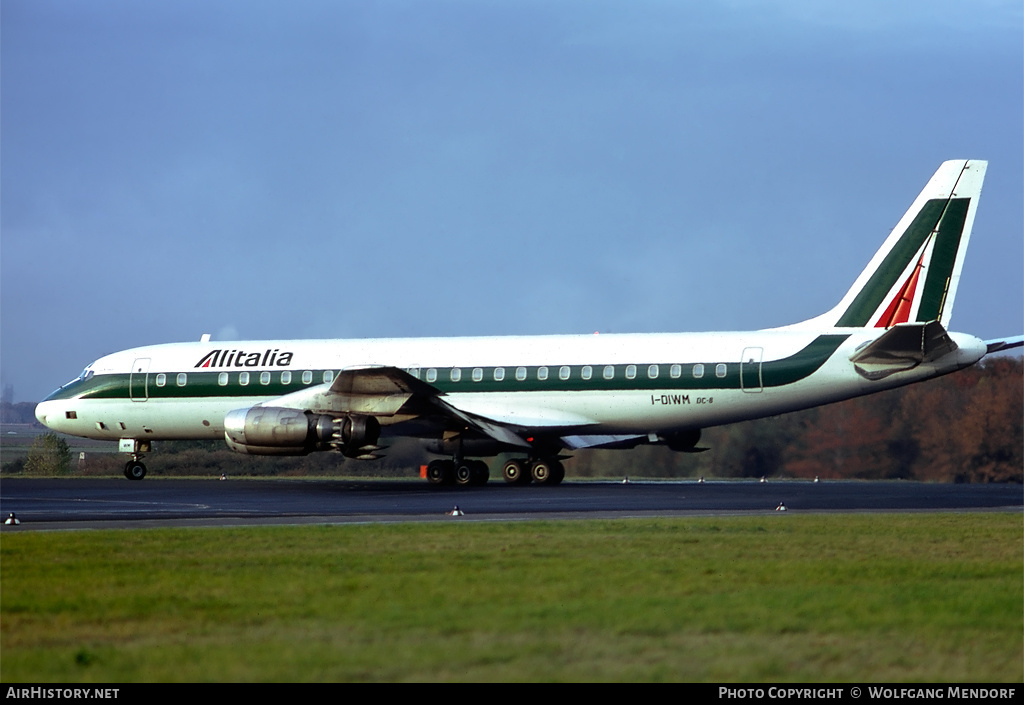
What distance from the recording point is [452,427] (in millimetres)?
31031

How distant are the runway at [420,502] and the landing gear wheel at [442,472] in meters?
0.60

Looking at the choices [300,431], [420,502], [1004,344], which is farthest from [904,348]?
[300,431]

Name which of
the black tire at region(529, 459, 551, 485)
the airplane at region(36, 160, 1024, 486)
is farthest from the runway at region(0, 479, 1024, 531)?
the airplane at region(36, 160, 1024, 486)

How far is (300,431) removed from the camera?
29.4m

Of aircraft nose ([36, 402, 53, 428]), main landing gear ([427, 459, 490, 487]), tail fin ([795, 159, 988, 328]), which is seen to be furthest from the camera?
aircraft nose ([36, 402, 53, 428])

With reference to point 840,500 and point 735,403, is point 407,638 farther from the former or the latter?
point 735,403

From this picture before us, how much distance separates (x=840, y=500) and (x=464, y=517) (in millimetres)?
8425

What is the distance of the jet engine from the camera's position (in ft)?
96.1

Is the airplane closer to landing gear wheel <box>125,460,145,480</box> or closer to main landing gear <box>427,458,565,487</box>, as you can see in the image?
main landing gear <box>427,458,565,487</box>

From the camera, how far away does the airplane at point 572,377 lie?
94.1ft

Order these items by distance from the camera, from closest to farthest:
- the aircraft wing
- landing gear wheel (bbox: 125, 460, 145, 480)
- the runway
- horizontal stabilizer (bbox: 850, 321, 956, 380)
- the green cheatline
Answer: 1. the runway
2. horizontal stabilizer (bbox: 850, 321, 956, 380)
3. the green cheatline
4. the aircraft wing
5. landing gear wheel (bbox: 125, 460, 145, 480)

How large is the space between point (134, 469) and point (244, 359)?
5.54m

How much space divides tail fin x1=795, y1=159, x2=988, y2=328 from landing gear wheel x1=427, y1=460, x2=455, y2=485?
1132 centimetres
